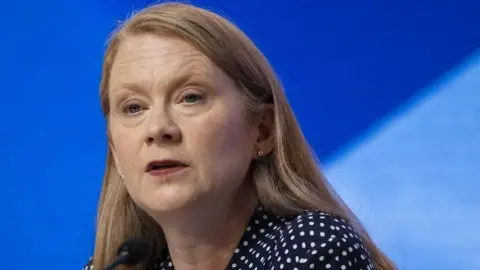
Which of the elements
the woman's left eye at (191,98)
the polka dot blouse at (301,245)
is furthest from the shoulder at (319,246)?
the woman's left eye at (191,98)

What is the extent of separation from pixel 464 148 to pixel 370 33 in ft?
1.08

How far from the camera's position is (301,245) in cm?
106

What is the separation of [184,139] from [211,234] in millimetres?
175

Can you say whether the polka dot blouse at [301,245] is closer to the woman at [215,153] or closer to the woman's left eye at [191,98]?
the woman at [215,153]

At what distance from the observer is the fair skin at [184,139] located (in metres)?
1.09

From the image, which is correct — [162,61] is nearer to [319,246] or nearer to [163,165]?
[163,165]

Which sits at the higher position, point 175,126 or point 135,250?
point 175,126

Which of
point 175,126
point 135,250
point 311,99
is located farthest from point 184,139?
point 311,99

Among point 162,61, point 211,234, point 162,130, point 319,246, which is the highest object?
point 162,61

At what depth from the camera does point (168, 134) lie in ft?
3.54

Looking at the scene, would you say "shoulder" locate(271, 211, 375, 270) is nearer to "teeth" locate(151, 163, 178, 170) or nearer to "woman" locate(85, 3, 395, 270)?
"woman" locate(85, 3, 395, 270)

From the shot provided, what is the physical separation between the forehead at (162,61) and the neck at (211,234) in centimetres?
19

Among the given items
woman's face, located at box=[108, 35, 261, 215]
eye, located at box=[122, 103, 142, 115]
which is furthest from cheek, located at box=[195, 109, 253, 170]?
eye, located at box=[122, 103, 142, 115]

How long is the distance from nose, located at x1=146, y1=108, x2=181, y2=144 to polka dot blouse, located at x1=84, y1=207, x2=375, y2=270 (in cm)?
20
